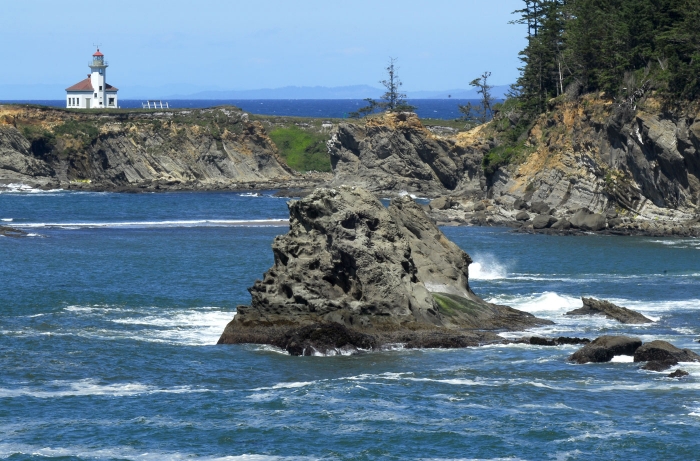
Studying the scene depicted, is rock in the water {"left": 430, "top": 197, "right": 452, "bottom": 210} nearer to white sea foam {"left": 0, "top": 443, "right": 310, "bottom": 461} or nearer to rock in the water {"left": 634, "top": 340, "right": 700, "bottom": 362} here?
rock in the water {"left": 634, "top": 340, "right": 700, "bottom": 362}

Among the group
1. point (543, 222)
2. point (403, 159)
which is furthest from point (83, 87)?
point (543, 222)

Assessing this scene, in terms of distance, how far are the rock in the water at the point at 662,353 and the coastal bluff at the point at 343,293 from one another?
5.52m

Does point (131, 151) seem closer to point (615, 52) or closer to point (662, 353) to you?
point (615, 52)

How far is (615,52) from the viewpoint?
8700 centimetres

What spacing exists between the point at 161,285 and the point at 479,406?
27.3m

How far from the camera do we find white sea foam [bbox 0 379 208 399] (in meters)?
31.3

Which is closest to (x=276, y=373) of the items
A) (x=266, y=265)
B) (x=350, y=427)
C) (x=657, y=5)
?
(x=350, y=427)

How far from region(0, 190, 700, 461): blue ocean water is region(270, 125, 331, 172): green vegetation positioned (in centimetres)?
9121

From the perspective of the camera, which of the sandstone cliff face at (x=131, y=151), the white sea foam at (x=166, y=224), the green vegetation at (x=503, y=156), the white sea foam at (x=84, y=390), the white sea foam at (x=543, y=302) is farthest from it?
the sandstone cliff face at (x=131, y=151)

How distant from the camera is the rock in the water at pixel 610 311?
4253 cm

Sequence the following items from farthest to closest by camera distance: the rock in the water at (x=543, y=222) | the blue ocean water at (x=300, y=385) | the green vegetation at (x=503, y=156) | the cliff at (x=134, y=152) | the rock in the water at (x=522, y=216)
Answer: the cliff at (x=134, y=152) < the green vegetation at (x=503, y=156) < the rock in the water at (x=522, y=216) < the rock in the water at (x=543, y=222) < the blue ocean water at (x=300, y=385)

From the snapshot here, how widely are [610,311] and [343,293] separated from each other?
38.8ft

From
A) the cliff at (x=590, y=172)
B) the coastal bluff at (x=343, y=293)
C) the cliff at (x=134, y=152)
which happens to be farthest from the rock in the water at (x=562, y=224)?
the cliff at (x=134, y=152)

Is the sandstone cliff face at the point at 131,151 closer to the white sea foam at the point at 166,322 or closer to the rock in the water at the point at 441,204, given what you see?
the rock in the water at the point at 441,204
